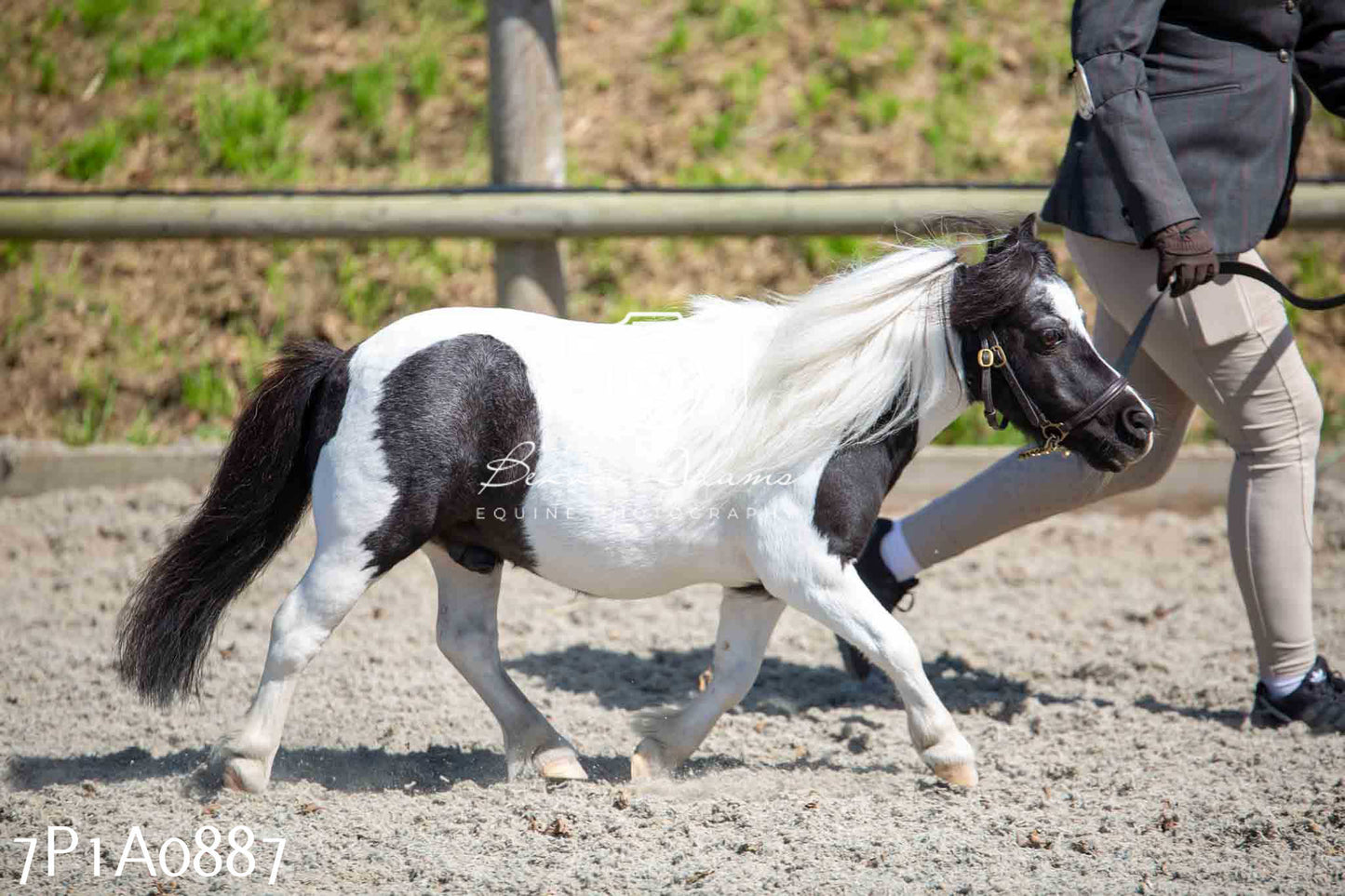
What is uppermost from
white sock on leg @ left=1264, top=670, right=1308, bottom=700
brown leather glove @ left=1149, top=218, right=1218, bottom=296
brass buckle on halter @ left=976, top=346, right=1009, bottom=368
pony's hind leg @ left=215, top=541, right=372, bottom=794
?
brown leather glove @ left=1149, top=218, right=1218, bottom=296

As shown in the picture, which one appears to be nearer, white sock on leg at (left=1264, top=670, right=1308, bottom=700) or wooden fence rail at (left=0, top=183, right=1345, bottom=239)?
white sock on leg at (left=1264, top=670, right=1308, bottom=700)

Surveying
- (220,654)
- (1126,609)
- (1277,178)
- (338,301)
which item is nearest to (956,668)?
(1126,609)

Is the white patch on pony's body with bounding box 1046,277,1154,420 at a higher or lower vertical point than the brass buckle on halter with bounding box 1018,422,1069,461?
higher

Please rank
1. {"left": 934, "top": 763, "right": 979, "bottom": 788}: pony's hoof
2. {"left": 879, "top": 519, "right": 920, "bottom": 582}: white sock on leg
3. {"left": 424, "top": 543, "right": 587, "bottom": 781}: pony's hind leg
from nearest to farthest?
{"left": 934, "top": 763, "right": 979, "bottom": 788}: pony's hoof < {"left": 424, "top": 543, "right": 587, "bottom": 781}: pony's hind leg < {"left": 879, "top": 519, "right": 920, "bottom": 582}: white sock on leg

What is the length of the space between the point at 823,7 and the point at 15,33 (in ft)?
14.9

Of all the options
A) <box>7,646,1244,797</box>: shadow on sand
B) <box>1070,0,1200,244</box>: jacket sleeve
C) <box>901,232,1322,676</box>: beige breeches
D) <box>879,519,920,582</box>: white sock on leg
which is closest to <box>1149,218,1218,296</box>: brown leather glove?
<box>1070,0,1200,244</box>: jacket sleeve

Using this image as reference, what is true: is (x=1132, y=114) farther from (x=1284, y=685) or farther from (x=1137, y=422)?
(x=1284, y=685)

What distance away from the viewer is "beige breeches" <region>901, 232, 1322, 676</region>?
3076 millimetres

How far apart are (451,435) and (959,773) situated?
4.34 feet

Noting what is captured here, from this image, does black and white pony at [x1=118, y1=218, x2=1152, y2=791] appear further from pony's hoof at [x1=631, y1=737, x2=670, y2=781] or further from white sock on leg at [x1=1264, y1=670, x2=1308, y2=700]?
white sock on leg at [x1=1264, y1=670, x2=1308, y2=700]

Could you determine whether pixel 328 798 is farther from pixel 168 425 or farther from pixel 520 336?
pixel 168 425

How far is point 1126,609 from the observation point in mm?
4422

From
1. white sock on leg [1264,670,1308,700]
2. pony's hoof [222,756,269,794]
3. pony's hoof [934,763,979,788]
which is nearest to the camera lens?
pony's hoof [222,756,269,794]

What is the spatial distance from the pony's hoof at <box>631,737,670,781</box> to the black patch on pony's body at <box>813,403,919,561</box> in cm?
67
